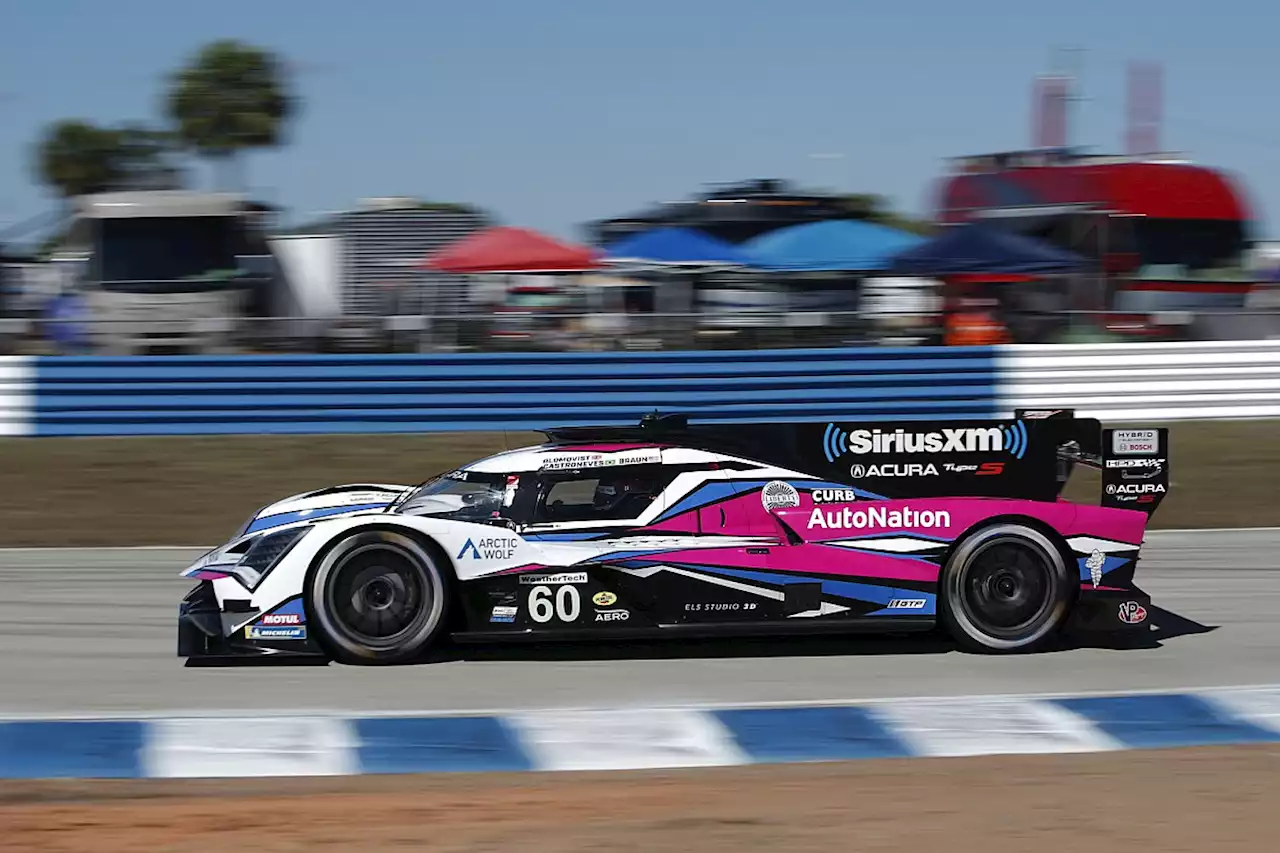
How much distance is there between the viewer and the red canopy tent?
20719 mm

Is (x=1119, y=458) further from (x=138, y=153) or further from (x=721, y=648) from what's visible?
(x=138, y=153)

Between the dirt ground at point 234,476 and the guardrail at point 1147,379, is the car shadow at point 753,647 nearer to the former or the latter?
the dirt ground at point 234,476

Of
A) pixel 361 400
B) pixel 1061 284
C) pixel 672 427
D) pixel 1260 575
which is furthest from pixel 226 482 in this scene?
pixel 1061 284

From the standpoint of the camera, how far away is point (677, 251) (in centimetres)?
2088

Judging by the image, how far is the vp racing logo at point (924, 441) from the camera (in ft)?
24.6

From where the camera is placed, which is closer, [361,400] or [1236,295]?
[361,400]

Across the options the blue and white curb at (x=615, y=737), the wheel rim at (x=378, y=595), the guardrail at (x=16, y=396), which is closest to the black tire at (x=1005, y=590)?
the blue and white curb at (x=615, y=737)

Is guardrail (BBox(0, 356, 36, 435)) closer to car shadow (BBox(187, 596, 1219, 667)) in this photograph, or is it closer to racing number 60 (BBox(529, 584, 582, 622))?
car shadow (BBox(187, 596, 1219, 667))

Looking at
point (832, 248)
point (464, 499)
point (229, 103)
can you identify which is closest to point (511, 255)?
point (832, 248)

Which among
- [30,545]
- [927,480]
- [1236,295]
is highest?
[1236,295]

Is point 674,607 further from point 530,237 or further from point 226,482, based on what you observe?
point 530,237

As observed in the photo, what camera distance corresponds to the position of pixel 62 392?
15.5 m

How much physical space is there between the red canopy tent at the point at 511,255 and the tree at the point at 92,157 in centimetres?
3749

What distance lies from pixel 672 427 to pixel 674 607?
3.11ft
